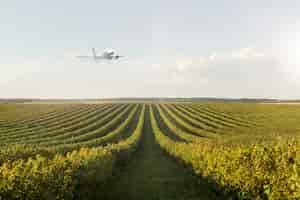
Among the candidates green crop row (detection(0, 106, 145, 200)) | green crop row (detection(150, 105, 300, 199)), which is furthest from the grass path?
green crop row (detection(0, 106, 145, 200))

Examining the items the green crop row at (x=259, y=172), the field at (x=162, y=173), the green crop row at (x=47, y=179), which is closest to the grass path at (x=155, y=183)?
the field at (x=162, y=173)

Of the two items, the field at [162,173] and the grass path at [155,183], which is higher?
the field at [162,173]

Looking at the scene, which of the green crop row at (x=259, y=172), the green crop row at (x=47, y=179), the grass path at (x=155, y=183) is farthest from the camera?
the grass path at (x=155, y=183)

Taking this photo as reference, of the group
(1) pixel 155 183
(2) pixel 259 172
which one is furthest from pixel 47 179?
(1) pixel 155 183

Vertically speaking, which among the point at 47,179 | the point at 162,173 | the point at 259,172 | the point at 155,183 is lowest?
the point at 162,173

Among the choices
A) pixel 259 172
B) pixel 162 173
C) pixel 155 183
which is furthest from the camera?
pixel 162 173

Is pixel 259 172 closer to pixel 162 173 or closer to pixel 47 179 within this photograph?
pixel 47 179

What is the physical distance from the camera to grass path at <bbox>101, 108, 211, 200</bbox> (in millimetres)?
20500

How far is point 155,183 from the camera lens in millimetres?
24750

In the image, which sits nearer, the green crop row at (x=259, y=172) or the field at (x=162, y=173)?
the field at (x=162, y=173)

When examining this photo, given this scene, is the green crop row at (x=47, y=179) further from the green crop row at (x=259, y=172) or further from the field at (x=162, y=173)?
the green crop row at (x=259, y=172)

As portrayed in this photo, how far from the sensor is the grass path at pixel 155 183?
20500 mm

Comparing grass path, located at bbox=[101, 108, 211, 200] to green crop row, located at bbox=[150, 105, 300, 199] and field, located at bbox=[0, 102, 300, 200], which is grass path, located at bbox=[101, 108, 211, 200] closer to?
field, located at bbox=[0, 102, 300, 200]

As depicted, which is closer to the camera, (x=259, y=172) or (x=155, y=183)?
(x=259, y=172)
